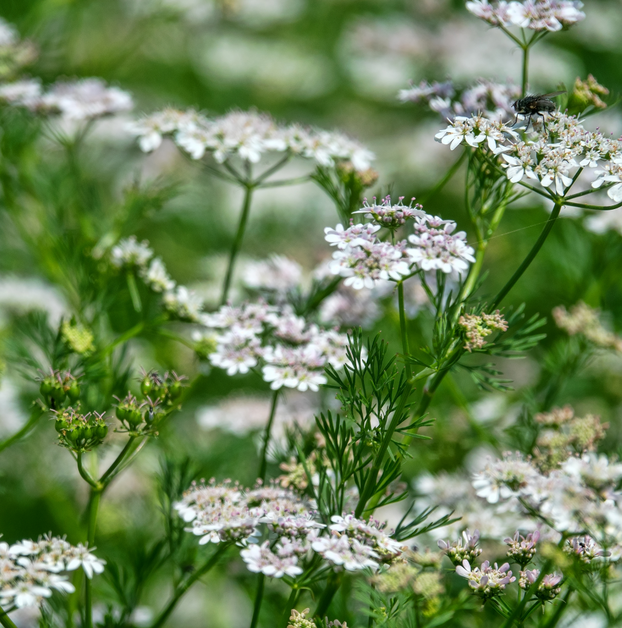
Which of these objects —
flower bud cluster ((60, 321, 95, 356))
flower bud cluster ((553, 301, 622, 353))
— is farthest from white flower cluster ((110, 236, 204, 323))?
flower bud cluster ((553, 301, 622, 353))

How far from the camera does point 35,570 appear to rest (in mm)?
1374

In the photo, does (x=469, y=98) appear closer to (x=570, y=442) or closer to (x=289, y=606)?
(x=570, y=442)

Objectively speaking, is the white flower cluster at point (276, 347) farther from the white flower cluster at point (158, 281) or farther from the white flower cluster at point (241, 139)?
the white flower cluster at point (241, 139)

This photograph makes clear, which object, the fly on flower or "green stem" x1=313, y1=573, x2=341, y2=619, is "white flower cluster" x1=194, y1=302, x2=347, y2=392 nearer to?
"green stem" x1=313, y1=573, x2=341, y2=619

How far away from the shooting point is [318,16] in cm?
674

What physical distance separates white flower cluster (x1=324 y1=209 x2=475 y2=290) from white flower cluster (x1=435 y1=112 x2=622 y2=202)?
20cm

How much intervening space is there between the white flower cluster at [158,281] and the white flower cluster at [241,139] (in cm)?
32

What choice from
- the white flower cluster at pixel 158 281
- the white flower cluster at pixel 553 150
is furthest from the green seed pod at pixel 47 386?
the white flower cluster at pixel 553 150

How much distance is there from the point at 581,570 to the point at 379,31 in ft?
16.4

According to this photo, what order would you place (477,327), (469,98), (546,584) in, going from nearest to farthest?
1. (546,584)
2. (477,327)
3. (469,98)

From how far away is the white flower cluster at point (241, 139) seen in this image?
2178 millimetres

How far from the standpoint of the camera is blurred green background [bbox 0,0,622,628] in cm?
294

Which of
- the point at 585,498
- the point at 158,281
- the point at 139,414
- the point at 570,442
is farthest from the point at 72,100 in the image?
the point at 585,498

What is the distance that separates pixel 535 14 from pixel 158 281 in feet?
4.30
